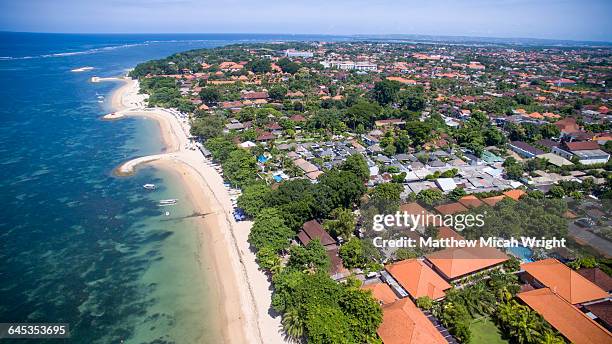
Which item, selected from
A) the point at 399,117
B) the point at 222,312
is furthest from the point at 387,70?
the point at 222,312

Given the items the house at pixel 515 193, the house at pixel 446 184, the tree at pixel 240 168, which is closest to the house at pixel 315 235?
Result: the tree at pixel 240 168

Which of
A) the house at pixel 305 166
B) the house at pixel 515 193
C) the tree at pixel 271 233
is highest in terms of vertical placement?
the house at pixel 305 166

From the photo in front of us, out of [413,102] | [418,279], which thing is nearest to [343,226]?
[418,279]

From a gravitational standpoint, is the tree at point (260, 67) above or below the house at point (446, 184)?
above

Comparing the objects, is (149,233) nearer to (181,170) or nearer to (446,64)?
(181,170)

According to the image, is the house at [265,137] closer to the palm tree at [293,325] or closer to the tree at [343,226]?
the tree at [343,226]

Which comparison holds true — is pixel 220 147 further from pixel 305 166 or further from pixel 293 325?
pixel 293 325

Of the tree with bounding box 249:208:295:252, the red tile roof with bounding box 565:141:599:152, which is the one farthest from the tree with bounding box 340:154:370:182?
the red tile roof with bounding box 565:141:599:152
